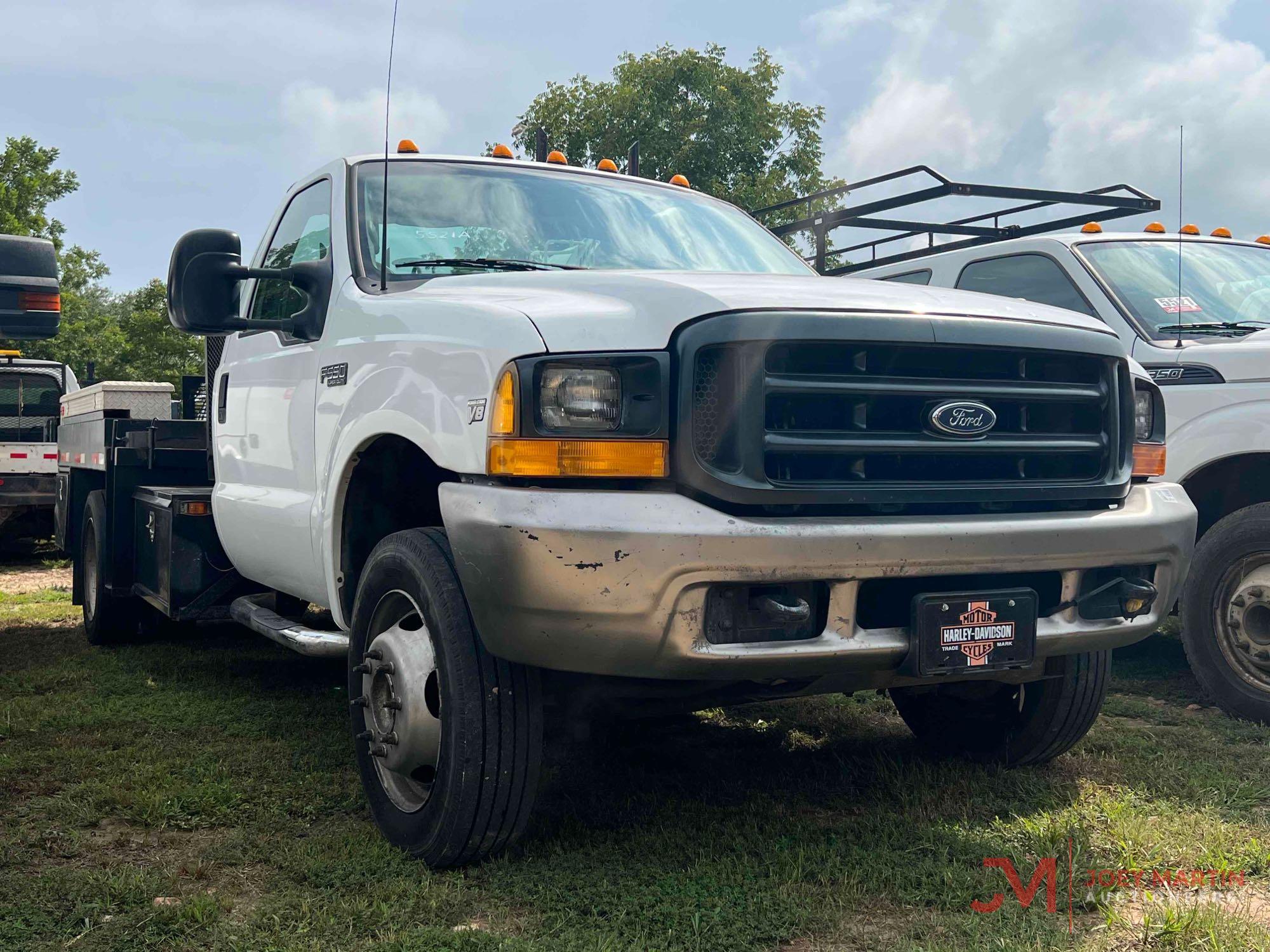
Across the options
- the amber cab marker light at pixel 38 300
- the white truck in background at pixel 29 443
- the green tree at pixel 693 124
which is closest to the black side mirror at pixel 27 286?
the amber cab marker light at pixel 38 300

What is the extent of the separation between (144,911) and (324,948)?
1.75 ft

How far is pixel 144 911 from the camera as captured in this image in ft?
10.4

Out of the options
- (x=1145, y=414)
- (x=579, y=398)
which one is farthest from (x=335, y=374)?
(x=1145, y=414)

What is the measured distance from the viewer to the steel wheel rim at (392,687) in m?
3.47

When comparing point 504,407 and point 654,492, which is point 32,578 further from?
point 654,492

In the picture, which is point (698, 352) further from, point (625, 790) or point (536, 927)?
point (625, 790)

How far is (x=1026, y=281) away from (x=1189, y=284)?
0.75 meters

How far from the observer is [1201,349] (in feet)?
17.5

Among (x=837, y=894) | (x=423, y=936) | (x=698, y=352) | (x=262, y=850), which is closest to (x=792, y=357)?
(x=698, y=352)

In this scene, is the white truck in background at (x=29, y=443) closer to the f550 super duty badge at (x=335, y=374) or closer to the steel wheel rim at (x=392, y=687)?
the f550 super duty badge at (x=335, y=374)

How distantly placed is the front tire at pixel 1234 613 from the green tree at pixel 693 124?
21.7 metres

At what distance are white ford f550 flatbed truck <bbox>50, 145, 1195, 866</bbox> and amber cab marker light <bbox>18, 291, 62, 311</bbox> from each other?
2.26ft

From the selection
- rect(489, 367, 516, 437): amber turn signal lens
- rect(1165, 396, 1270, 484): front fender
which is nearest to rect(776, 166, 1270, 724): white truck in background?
rect(1165, 396, 1270, 484): front fender

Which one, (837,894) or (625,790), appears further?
(625,790)
